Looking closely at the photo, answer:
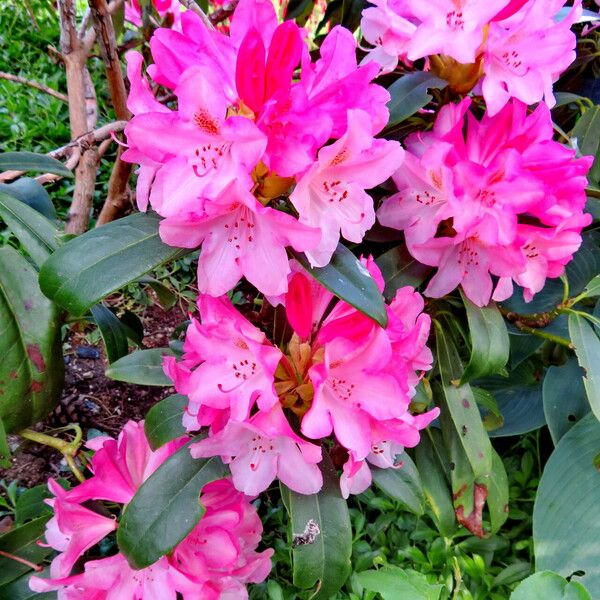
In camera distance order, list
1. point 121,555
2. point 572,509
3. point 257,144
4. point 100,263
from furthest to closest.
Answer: point 572,509 → point 121,555 → point 100,263 → point 257,144

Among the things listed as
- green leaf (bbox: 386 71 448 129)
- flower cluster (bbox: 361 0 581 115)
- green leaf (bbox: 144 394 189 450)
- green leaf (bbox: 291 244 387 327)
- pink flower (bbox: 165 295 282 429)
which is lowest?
green leaf (bbox: 144 394 189 450)

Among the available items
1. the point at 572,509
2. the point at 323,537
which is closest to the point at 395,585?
the point at 323,537

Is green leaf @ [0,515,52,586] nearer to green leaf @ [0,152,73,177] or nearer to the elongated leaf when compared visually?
green leaf @ [0,152,73,177]

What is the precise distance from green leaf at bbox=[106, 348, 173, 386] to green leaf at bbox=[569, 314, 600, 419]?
0.64 metres

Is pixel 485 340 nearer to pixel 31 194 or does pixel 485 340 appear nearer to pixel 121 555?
pixel 121 555

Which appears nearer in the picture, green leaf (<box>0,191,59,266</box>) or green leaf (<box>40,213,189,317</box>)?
green leaf (<box>40,213,189,317</box>)

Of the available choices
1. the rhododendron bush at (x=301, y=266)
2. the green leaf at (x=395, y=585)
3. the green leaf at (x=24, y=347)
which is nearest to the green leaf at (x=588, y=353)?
the rhododendron bush at (x=301, y=266)

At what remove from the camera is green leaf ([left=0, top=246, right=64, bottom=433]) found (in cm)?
85

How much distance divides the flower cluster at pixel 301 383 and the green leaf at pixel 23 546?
0.43 metres

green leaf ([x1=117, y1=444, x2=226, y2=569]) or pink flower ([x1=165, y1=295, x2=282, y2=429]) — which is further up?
pink flower ([x1=165, y1=295, x2=282, y2=429])

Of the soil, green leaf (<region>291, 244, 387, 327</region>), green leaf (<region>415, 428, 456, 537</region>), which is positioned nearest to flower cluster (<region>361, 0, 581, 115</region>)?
green leaf (<region>291, 244, 387, 327</region>)

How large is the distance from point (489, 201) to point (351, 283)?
9.2 inches

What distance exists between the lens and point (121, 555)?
2.63ft

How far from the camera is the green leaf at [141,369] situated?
928 mm
